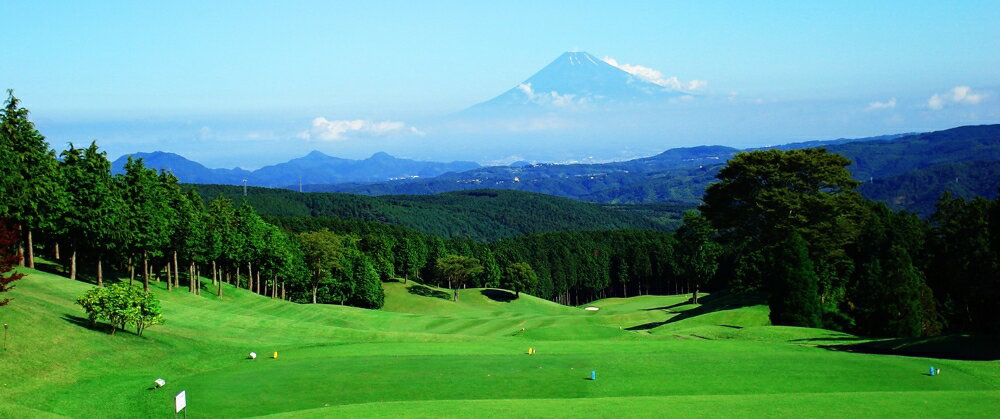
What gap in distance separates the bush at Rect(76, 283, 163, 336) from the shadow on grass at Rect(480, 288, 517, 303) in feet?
265

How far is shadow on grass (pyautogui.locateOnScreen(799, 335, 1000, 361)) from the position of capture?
41406 mm

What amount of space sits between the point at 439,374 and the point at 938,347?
28875 mm

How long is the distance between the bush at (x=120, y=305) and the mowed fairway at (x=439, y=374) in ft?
3.59

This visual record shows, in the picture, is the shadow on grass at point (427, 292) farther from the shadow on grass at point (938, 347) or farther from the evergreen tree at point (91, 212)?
the shadow on grass at point (938, 347)

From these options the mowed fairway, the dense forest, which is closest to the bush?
the mowed fairway

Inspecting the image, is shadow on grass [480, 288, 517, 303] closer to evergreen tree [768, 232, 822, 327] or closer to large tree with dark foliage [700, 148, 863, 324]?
large tree with dark foliage [700, 148, 863, 324]

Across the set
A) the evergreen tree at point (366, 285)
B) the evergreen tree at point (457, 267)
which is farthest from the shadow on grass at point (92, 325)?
the evergreen tree at point (457, 267)

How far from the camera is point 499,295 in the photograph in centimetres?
12462

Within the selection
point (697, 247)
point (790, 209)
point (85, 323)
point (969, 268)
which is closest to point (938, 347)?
point (969, 268)

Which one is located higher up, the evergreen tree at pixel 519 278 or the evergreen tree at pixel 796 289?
the evergreen tree at pixel 796 289

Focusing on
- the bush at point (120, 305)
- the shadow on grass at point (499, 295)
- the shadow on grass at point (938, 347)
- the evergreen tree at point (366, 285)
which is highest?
the bush at point (120, 305)

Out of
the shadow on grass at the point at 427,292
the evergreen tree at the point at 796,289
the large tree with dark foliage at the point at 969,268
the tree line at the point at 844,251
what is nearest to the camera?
the large tree with dark foliage at the point at 969,268

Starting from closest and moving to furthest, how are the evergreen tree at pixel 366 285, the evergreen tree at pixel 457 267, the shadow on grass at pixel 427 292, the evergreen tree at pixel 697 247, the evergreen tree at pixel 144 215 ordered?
1. the evergreen tree at pixel 144 215
2. the evergreen tree at pixel 697 247
3. the evergreen tree at pixel 366 285
4. the shadow on grass at pixel 427 292
5. the evergreen tree at pixel 457 267

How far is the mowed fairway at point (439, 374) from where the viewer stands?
28.6 meters
